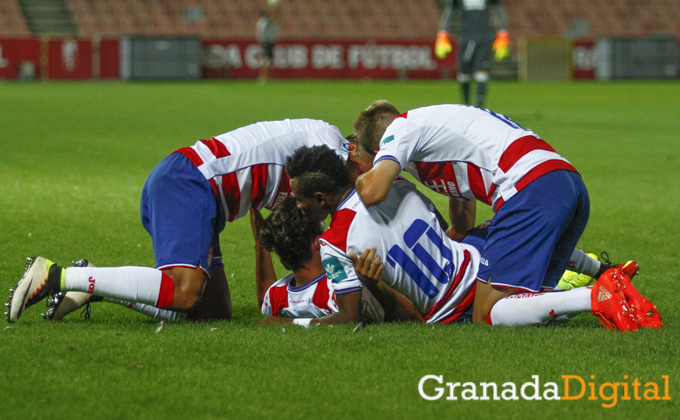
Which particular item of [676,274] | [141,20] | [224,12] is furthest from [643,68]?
[676,274]

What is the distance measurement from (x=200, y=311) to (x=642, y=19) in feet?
111

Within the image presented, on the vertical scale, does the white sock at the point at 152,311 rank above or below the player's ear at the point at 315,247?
below

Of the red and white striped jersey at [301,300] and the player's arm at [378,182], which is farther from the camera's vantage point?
the red and white striped jersey at [301,300]

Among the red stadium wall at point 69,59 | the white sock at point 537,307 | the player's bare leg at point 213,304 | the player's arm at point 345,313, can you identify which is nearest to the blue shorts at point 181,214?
the player's bare leg at point 213,304

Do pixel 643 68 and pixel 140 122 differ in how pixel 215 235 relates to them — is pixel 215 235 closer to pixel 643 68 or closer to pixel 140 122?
pixel 140 122

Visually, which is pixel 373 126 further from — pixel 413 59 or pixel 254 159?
pixel 413 59

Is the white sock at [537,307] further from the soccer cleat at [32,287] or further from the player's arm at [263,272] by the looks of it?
the soccer cleat at [32,287]

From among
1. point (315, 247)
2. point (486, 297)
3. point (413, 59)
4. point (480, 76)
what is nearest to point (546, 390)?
point (486, 297)

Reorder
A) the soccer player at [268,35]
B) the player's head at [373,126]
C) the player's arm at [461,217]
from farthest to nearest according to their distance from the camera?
1. the soccer player at [268,35]
2. the player's arm at [461,217]
3. the player's head at [373,126]

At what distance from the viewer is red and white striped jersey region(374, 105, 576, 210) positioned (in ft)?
12.3

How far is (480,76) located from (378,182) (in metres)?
10.2

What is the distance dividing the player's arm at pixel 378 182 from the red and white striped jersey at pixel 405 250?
9cm

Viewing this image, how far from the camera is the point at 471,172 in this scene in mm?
3885

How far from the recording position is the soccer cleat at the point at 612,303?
3.47 meters
